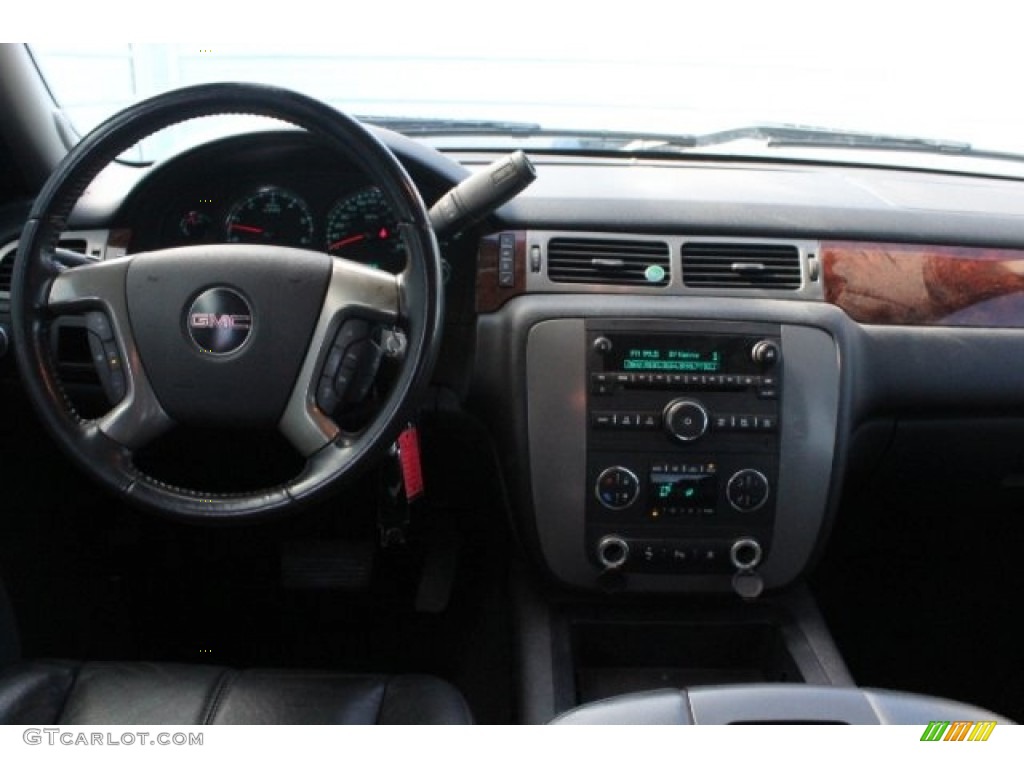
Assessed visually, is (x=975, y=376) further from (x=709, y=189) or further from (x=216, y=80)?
(x=216, y=80)

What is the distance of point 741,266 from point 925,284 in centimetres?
38

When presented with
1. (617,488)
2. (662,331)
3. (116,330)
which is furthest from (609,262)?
(116,330)

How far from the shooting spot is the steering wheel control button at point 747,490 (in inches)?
69.5

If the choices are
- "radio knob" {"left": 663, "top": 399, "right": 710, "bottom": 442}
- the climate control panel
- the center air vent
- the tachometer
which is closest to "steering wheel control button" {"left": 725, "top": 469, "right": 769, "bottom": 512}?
the climate control panel

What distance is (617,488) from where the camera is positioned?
1771 millimetres

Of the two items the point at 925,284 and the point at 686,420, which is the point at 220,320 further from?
the point at 925,284

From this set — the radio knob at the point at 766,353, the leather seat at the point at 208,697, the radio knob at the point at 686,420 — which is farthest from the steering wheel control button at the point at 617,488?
the leather seat at the point at 208,697

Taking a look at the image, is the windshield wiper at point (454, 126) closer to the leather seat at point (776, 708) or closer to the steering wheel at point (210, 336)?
the steering wheel at point (210, 336)

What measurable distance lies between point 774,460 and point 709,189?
0.56 m

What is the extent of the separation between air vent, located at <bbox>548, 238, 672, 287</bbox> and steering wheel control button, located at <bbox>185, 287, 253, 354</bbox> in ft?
1.94

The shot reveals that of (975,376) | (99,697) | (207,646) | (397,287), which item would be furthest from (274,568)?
(975,376)

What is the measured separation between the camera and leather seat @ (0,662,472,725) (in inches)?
56.5

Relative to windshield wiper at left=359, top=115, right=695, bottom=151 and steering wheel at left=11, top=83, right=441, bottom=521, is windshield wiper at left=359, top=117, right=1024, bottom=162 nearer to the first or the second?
windshield wiper at left=359, top=115, right=695, bottom=151

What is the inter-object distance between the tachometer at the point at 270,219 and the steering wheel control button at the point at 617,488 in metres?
0.71
